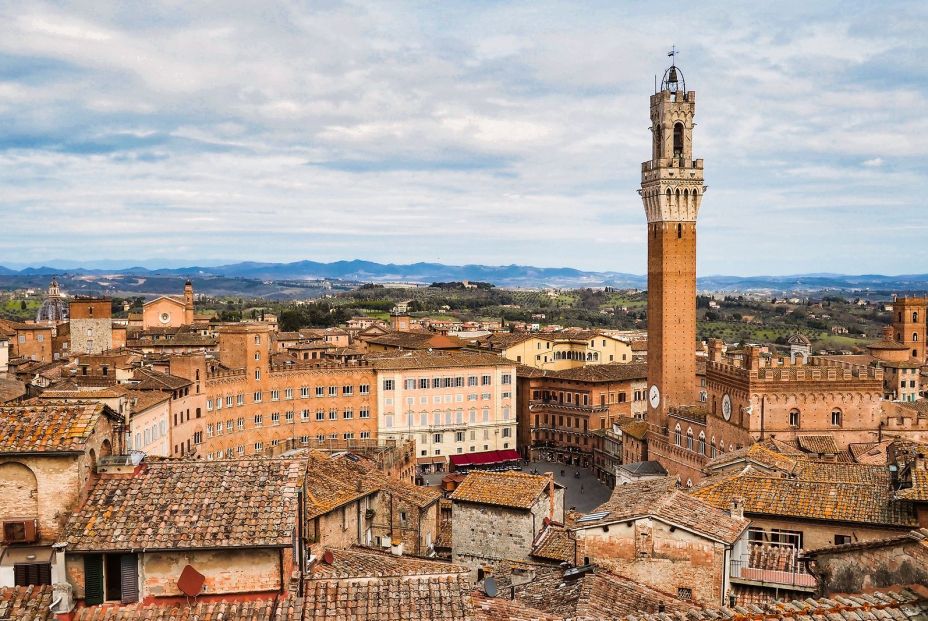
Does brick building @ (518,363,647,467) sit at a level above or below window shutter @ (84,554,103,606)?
below

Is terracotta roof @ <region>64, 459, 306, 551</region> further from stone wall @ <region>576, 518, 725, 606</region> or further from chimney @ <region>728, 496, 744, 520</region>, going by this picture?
chimney @ <region>728, 496, 744, 520</region>

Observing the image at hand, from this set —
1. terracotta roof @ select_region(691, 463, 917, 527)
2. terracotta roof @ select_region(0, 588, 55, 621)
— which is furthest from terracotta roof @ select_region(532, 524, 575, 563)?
terracotta roof @ select_region(0, 588, 55, 621)

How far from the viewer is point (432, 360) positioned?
91812 mm

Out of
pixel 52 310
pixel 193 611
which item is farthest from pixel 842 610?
pixel 52 310

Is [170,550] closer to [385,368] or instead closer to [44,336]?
[385,368]

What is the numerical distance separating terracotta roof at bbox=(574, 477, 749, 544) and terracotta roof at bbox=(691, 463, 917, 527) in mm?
2361

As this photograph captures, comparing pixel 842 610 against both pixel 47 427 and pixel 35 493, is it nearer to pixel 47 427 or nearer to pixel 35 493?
pixel 35 493

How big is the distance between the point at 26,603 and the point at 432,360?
76.9m

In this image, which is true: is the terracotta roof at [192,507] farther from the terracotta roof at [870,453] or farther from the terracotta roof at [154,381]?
the terracotta roof at [154,381]

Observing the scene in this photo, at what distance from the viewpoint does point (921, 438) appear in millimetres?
56688

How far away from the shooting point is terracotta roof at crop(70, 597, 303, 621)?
14711 millimetres

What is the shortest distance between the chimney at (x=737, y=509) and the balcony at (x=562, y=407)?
67.4 meters

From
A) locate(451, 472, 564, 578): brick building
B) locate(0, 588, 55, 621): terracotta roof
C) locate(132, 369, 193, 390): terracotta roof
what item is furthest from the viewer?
locate(132, 369, 193, 390): terracotta roof

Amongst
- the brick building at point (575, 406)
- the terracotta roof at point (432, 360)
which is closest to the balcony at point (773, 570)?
the brick building at point (575, 406)
